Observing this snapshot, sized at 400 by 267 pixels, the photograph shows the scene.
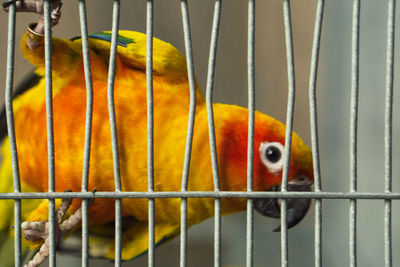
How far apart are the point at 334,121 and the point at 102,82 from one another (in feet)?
2.33

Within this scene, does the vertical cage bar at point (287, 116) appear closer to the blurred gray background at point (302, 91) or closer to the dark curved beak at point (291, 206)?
the dark curved beak at point (291, 206)

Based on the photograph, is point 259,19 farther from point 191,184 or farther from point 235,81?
point 191,184

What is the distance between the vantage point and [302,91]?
1079 mm

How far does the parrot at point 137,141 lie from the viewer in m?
0.67

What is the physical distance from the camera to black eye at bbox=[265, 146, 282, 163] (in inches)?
27.2

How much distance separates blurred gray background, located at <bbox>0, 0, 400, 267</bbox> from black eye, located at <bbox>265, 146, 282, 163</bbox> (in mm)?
257

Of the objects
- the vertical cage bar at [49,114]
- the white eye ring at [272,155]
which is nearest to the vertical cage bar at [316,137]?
the white eye ring at [272,155]

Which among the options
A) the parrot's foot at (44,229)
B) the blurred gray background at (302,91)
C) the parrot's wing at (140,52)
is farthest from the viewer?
the blurred gray background at (302,91)

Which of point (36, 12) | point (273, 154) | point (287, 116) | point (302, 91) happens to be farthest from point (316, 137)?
point (302, 91)

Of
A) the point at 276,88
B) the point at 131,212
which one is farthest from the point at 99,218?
the point at 276,88

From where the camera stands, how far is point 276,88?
990mm

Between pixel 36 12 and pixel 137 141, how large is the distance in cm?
24

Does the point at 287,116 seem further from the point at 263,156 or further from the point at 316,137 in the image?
the point at 263,156

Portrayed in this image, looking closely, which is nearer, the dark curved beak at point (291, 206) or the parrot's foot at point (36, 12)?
the parrot's foot at point (36, 12)
